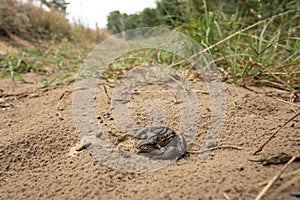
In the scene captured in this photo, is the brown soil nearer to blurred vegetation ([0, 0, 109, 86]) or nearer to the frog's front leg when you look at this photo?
the frog's front leg

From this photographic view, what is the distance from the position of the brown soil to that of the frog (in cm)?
3

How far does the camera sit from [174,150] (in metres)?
0.78

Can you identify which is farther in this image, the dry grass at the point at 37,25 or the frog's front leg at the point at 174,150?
the dry grass at the point at 37,25

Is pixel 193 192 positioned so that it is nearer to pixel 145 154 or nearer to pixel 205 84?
pixel 145 154

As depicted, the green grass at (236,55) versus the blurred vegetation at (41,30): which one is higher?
the blurred vegetation at (41,30)

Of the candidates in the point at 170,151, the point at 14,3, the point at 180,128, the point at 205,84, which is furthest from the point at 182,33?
the point at 14,3

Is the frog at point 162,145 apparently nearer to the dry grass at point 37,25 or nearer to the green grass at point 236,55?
the green grass at point 236,55

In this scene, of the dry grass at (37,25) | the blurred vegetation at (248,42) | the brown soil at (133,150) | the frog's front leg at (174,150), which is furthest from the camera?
the dry grass at (37,25)

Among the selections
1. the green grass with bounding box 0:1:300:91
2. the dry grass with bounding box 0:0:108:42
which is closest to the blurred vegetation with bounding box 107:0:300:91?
the green grass with bounding box 0:1:300:91

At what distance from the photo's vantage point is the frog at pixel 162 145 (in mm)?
772

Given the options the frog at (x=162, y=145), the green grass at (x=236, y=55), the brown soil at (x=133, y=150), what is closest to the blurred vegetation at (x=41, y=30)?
the green grass at (x=236, y=55)

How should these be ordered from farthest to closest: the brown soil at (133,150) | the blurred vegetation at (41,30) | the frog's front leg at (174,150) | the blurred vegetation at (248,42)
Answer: the blurred vegetation at (41,30) → the blurred vegetation at (248,42) → the frog's front leg at (174,150) → the brown soil at (133,150)

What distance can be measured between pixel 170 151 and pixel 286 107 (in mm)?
591

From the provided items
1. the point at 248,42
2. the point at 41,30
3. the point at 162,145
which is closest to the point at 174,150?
the point at 162,145
